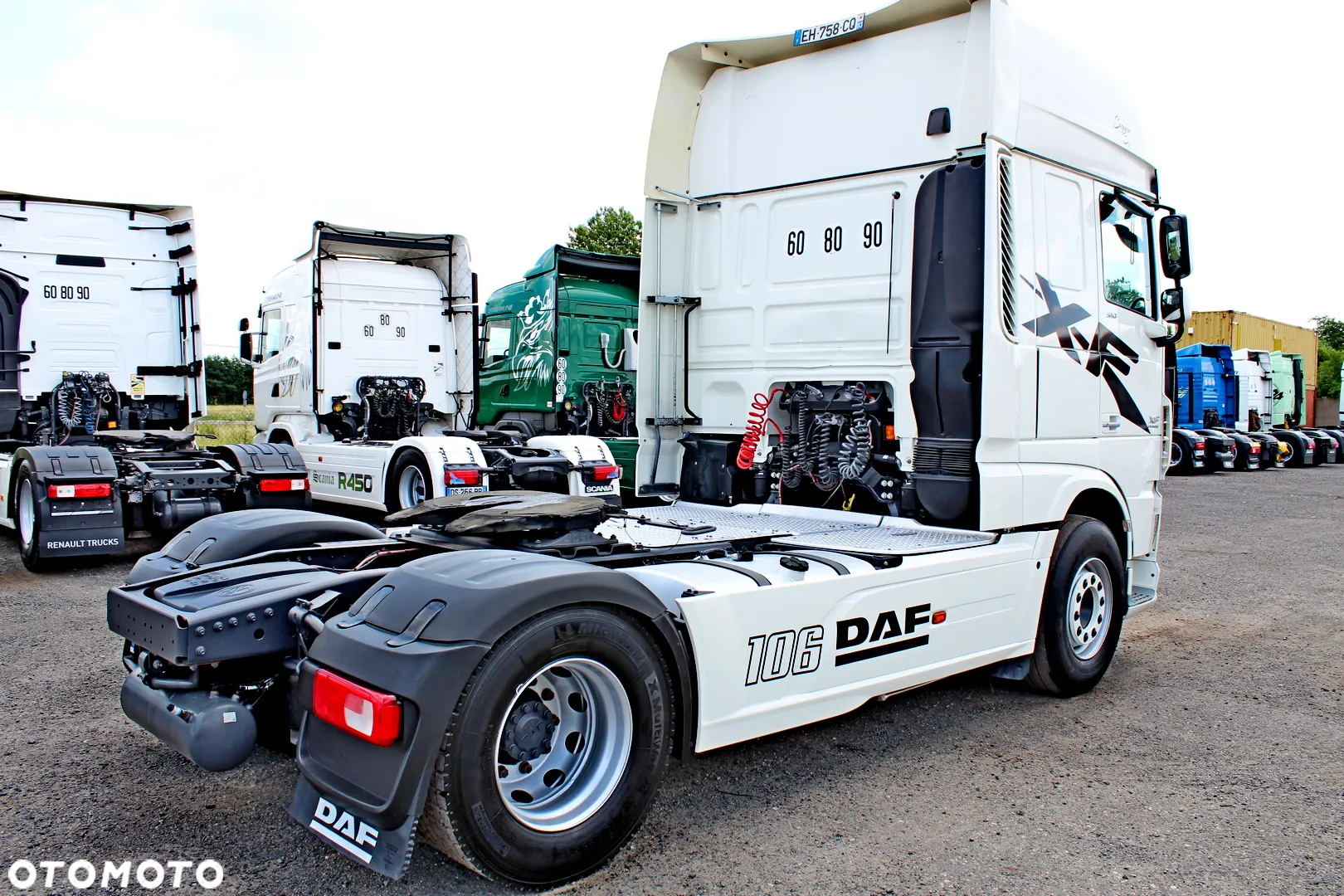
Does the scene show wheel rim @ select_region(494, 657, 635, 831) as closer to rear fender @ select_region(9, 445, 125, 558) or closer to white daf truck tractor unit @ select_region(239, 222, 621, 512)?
rear fender @ select_region(9, 445, 125, 558)

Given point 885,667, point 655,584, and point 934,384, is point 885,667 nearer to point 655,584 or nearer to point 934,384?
point 655,584

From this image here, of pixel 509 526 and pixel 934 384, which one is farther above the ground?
pixel 934 384

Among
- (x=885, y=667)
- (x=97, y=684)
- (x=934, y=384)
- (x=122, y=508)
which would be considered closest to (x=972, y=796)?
(x=885, y=667)

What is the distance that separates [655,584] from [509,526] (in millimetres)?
647

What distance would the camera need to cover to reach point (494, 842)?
2.76 m

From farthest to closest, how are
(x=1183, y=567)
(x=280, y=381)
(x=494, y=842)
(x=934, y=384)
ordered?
(x=280, y=381) < (x=1183, y=567) < (x=934, y=384) < (x=494, y=842)

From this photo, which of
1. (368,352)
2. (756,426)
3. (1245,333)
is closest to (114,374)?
(368,352)

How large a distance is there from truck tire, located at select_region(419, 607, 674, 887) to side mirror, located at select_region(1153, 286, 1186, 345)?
4.08 meters

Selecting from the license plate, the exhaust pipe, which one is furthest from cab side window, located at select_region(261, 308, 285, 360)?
the exhaust pipe

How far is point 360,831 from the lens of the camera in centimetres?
267

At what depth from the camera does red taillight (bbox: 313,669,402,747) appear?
102 inches

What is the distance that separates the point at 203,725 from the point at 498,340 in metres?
12.2

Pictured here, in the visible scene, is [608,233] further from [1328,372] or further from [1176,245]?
[1328,372]

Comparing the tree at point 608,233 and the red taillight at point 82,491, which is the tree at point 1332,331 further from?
the red taillight at point 82,491
